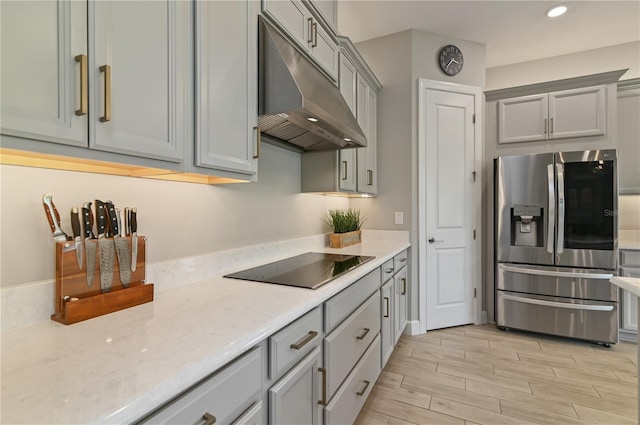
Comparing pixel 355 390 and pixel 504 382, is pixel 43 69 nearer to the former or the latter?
pixel 355 390

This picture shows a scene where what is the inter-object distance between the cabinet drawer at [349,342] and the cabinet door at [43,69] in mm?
1141

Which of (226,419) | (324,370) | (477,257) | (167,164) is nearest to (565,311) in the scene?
(477,257)

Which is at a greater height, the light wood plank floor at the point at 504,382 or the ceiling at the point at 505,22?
the ceiling at the point at 505,22

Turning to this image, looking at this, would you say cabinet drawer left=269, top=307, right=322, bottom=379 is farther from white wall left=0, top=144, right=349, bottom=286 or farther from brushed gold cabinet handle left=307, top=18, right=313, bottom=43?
brushed gold cabinet handle left=307, top=18, right=313, bottom=43

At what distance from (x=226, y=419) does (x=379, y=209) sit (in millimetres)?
2649

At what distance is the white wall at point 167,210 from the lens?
34.7 inches

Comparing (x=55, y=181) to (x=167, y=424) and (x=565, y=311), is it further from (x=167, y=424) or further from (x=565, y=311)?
(x=565, y=311)

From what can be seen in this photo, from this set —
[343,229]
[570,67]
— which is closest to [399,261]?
[343,229]

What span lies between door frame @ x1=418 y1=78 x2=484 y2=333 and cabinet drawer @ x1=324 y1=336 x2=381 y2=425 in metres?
1.24

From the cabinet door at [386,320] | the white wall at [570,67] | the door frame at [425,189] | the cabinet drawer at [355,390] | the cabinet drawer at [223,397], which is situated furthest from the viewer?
the white wall at [570,67]

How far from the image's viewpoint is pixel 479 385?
2139 mm

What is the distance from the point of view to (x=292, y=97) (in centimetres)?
136

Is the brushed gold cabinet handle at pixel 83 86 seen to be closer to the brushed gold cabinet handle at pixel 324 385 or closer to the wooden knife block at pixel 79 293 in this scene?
the wooden knife block at pixel 79 293

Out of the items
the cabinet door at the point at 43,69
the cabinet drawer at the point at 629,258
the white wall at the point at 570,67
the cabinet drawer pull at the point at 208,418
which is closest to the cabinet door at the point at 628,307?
the cabinet drawer at the point at 629,258
